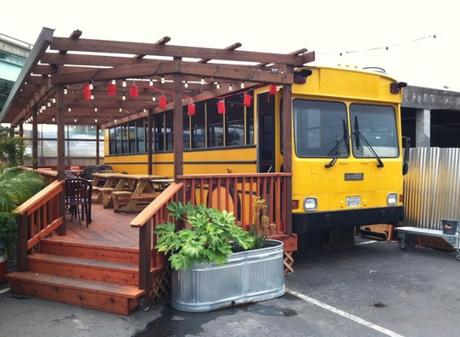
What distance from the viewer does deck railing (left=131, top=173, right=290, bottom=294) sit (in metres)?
5.05

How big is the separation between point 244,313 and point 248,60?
3492 millimetres

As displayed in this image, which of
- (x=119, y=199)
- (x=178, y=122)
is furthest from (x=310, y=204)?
(x=119, y=199)

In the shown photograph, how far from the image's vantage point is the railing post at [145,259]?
5027 mm

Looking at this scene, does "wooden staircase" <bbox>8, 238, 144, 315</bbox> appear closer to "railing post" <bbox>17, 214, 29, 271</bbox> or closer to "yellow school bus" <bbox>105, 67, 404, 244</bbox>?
"railing post" <bbox>17, 214, 29, 271</bbox>

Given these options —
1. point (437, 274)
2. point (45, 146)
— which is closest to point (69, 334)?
point (437, 274)

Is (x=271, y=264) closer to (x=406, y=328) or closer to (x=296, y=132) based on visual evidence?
(x=406, y=328)

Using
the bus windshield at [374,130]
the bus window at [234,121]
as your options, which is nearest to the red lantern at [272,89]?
the bus window at [234,121]

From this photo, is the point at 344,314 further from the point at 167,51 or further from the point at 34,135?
the point at 34,135

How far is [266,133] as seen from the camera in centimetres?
709

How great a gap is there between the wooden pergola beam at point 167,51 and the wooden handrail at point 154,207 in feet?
5.83

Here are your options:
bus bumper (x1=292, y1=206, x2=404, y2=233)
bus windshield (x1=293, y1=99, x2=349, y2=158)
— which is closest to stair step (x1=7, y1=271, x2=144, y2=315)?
bus bumper (x1=292, y1=206, x2=404, y2=233)

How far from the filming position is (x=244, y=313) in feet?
16.0

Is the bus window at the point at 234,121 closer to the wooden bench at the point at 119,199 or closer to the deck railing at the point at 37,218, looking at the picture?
the wooden bench at the point at 119,199

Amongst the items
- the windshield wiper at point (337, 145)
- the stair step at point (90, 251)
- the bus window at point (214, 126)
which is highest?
the bus window at point (214, 126)
